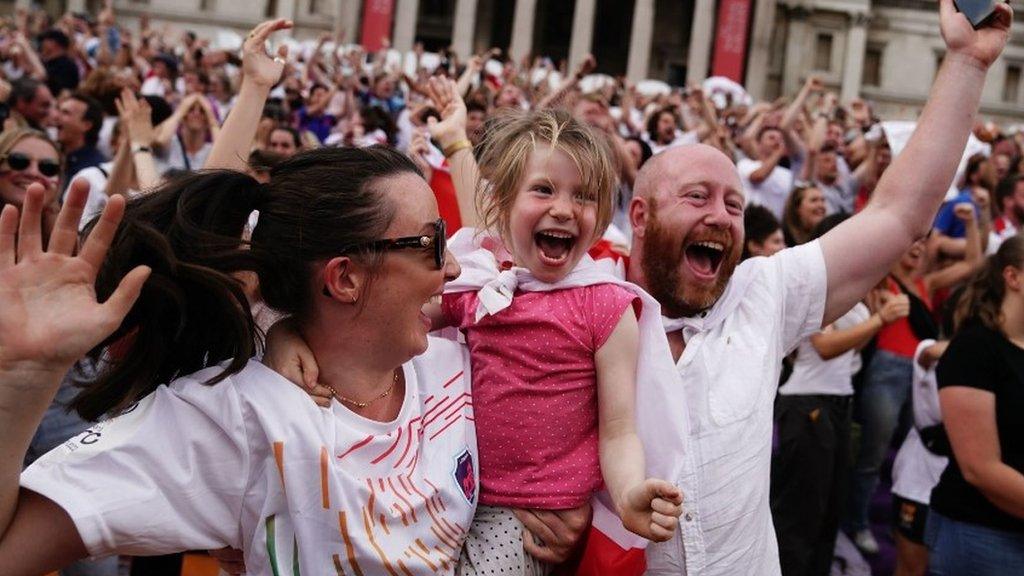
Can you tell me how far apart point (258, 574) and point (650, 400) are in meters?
0.98

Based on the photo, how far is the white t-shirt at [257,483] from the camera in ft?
6.64

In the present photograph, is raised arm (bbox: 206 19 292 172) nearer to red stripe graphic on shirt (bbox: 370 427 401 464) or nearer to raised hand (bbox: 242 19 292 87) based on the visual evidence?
raised hand (bbox: 242 19 292 87)

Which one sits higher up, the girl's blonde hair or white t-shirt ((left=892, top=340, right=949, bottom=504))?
the girl's blonde hair

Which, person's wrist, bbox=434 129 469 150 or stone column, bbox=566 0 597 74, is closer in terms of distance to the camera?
person's wrist, bbox=434 129 469 150

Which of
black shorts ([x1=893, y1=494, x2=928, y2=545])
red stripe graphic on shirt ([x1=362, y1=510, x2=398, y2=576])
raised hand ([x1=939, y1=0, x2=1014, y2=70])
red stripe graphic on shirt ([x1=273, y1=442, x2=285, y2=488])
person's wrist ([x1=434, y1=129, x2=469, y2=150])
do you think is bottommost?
black shorts ([x1=893, y1=494, x2=928, y2=545])

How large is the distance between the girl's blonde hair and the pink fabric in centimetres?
28

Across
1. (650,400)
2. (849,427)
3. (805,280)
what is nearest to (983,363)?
(805,280)

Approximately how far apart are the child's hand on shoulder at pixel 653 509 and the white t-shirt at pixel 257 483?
390mm

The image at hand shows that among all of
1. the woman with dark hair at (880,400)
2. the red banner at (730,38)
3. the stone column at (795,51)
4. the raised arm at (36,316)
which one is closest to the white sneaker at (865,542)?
the woman with dark hair at (880,400)

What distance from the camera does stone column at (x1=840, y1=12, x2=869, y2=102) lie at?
56.5 m

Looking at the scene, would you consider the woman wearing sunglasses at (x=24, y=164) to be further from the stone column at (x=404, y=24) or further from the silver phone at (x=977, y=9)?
the stone column at (x=404, y=24)

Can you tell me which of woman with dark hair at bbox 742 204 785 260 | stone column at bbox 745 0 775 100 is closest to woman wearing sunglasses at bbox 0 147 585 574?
woman with dark hair at bbox 742 204 785 260

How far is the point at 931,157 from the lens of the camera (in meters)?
2.94

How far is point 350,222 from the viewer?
Result: 236cm
